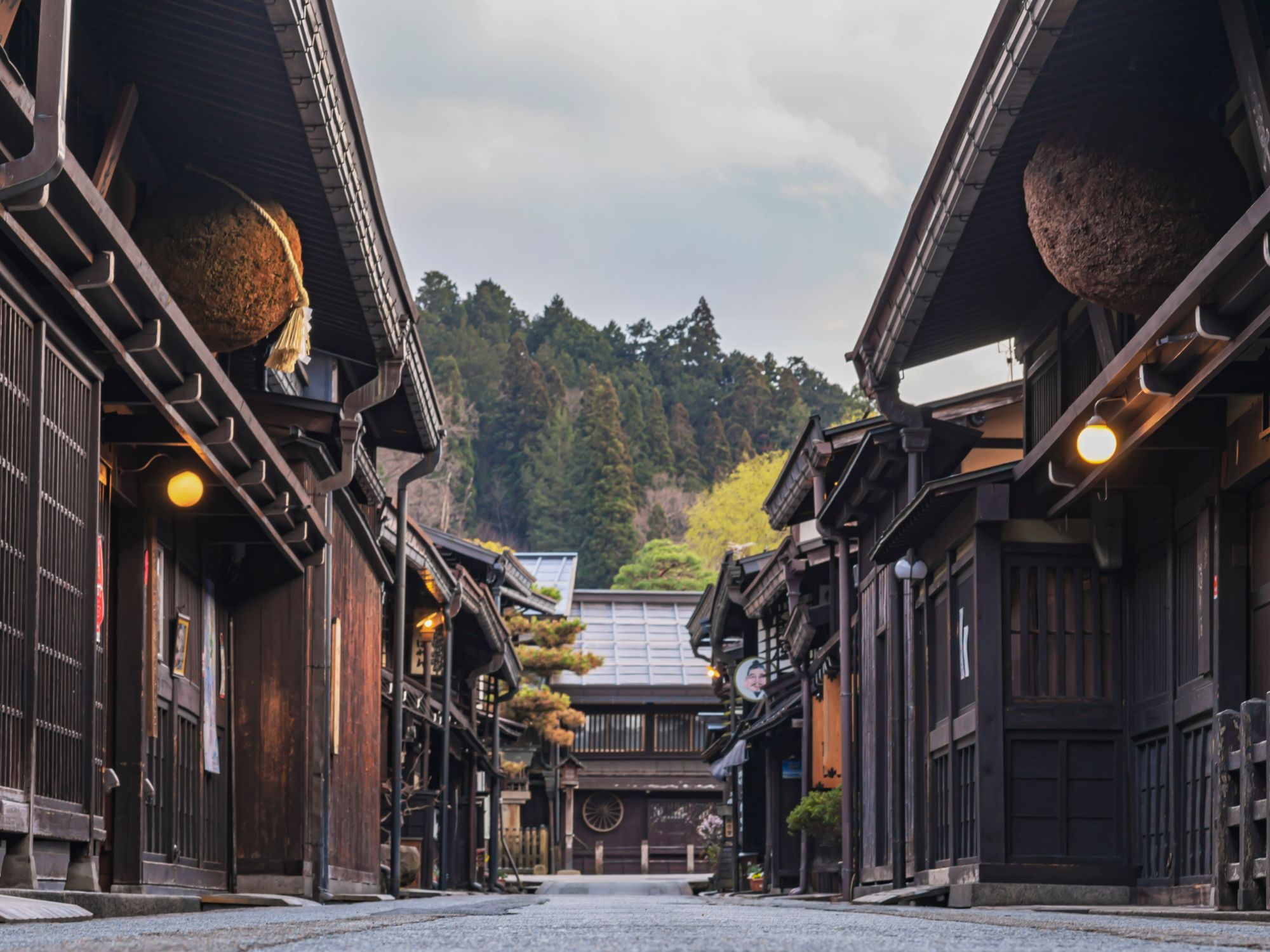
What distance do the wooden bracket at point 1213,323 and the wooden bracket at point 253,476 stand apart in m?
6.93

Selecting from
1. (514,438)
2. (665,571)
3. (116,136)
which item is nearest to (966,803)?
(116,136)

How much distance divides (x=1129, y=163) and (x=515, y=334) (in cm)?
10397

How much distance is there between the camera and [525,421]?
102m

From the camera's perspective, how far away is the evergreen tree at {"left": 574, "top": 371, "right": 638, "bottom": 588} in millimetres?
87250

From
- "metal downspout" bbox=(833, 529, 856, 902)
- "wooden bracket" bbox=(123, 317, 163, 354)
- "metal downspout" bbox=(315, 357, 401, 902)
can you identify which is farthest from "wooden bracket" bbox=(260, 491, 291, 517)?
"metal downspout" bbox=(833, 529, 856, 902)

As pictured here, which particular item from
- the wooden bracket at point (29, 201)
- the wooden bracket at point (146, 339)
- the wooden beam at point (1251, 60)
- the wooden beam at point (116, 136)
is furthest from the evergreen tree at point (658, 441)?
the wooden bracket at point (29, 201)

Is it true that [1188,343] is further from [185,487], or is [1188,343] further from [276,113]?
[185,487]

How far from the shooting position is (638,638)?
61.5 metres

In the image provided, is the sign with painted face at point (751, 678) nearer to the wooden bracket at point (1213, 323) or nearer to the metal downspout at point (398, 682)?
the metal downspout at point (398, 682)

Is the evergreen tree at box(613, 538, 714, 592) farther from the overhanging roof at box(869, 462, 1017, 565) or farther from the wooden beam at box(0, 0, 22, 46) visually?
the wooden beam at box(0, 0, 22, 46)

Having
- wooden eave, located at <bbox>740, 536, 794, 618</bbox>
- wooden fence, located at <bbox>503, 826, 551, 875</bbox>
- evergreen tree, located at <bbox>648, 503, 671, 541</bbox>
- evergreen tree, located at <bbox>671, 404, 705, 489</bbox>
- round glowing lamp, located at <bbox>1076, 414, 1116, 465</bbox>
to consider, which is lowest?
wooden fence, located at <bbox>503, 826, 551, 875</bbox>

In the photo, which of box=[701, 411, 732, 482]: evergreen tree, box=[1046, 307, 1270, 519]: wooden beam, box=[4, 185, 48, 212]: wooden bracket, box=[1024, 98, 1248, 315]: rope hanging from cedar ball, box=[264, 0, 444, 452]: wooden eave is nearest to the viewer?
box=[4, 185, 48, 212]: wooden bracket

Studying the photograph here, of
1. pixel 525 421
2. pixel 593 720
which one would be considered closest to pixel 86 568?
pixel 593 720

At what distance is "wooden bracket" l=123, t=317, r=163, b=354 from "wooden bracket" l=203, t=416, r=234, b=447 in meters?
1.96
